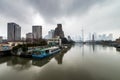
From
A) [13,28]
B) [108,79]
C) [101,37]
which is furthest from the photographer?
[101,37]

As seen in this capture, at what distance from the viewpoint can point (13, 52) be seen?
19750mm

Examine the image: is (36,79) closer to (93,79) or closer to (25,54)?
(93,79)

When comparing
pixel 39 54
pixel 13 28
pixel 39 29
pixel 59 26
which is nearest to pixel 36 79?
pixel 39 54

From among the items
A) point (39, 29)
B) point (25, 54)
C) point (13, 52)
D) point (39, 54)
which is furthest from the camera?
point (39, 29)

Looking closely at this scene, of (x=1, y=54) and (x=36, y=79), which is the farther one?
(x=1, y=54)

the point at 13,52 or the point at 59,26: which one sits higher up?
the point at 59,26

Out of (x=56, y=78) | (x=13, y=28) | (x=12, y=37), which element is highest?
(x=13, y=28)

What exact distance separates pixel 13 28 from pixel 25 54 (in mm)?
45305

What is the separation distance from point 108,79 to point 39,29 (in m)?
70.5

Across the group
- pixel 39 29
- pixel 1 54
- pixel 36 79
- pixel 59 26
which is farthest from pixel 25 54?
pixel 59 26

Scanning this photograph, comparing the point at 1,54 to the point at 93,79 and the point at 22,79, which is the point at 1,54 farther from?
the point at 93,79

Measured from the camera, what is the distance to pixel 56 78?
737 cm

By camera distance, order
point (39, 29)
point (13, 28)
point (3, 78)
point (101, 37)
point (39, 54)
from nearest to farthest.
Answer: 1. point (3, 78)
2. point (39, 54)
3. point (13, 28)
4. point (39, 29)
5. point (101, 37)

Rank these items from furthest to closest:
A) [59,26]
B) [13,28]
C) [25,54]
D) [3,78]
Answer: [59,26] < [13,28] < [25,54] < [3,78]
